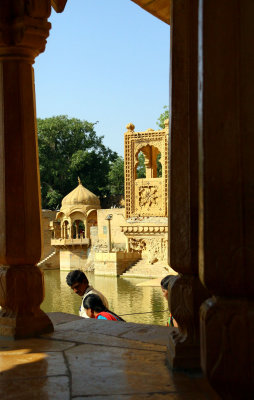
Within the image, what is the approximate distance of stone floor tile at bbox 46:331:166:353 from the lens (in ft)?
6.91

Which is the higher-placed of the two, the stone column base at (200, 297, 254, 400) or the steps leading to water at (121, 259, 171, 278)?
the stone column base at (200, 297, 254, 400)

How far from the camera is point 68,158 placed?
33375 mm

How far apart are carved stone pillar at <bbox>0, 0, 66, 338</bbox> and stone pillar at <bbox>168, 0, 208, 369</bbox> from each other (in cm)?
89

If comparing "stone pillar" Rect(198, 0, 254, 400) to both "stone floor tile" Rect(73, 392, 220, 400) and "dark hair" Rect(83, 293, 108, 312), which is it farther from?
"dark hair" Rect(83, 293, 108, 312)

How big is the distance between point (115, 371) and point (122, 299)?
45.1 feet

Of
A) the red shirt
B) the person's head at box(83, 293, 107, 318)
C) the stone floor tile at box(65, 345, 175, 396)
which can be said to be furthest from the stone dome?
the stone floor tile at box(65, 345, 175, 396)

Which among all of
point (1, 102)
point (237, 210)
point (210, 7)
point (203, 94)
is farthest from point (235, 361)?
point (1, 102)

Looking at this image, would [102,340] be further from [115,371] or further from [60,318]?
[60,318]

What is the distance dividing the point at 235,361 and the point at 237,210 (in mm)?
288

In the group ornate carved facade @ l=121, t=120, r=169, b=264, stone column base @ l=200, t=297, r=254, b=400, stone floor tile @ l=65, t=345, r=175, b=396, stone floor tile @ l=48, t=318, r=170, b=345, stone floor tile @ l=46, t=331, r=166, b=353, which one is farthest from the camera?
ornate carved facade @ l=121, t=120, r=169, b=264

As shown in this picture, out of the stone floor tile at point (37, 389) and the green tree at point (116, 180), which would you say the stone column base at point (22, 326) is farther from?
the green tree at point (116, 180)

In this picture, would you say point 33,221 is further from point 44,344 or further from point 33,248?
point 44,344

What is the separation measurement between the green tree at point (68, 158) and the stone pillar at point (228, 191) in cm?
3037

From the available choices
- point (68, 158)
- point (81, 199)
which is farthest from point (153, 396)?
point (68, 158)
